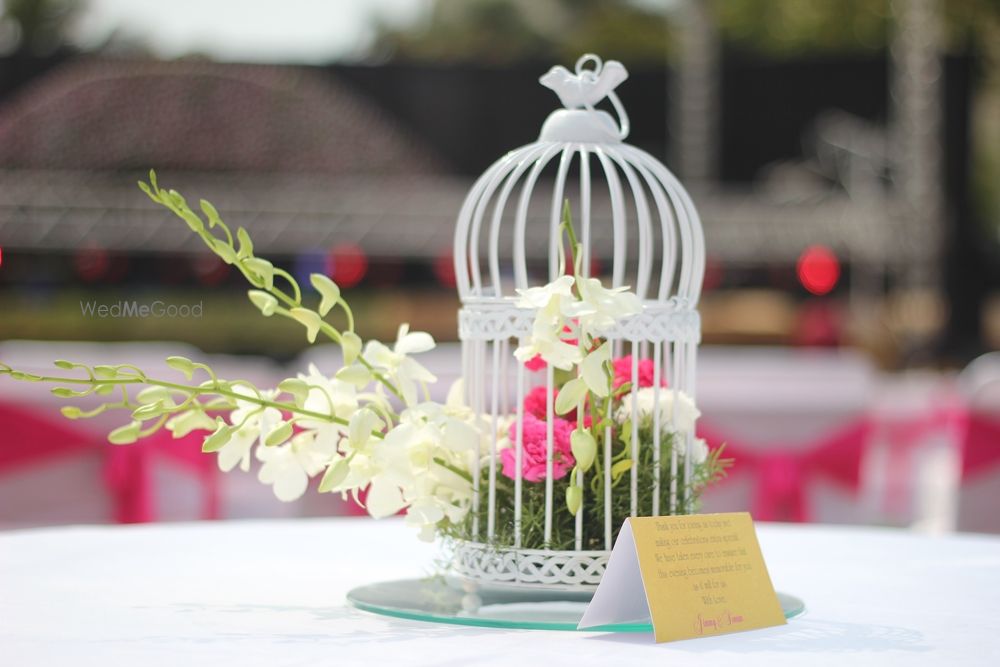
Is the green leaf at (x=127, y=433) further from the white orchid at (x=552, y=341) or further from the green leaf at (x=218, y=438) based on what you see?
the white orchid at (x=552, y=341)

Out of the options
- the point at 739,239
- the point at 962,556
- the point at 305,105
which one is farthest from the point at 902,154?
the point at 962,556

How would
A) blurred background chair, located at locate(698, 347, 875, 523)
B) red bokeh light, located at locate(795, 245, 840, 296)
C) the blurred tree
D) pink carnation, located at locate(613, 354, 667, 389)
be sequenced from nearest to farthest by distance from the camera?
pink carnation, located at locate(613, 354, 667, 389) → blurred background chair, located at locate(698, 347, 875, 523) → red bokeh light, located at locate(795, 245, 840, 296) → the blurred tree

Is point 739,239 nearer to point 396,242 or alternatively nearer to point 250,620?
point 396,242

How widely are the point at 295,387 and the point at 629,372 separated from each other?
0.29m

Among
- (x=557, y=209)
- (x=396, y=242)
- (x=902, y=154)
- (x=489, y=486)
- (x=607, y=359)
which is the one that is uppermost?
(x=902, y=154)

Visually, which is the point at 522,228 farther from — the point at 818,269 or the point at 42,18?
the point at 42,18

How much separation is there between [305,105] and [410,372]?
9.25m

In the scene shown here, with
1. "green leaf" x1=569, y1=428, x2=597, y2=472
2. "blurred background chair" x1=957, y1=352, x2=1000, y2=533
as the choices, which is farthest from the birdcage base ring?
"blurred background chair" x1=957, y1=352, x2=1000, y2=533

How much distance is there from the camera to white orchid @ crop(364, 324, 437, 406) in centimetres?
113

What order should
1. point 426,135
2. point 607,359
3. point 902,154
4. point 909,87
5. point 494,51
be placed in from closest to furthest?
point 607,359, point 909,87, point 902,154, point 426,135, point 494,51

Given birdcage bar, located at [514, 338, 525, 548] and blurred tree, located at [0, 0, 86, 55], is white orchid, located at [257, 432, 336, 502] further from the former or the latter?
blurred tree, located at [0, 0, 86, 55]

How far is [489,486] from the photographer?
1.15 m

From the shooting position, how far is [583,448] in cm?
106

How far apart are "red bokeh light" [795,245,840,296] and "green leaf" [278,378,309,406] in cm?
894
